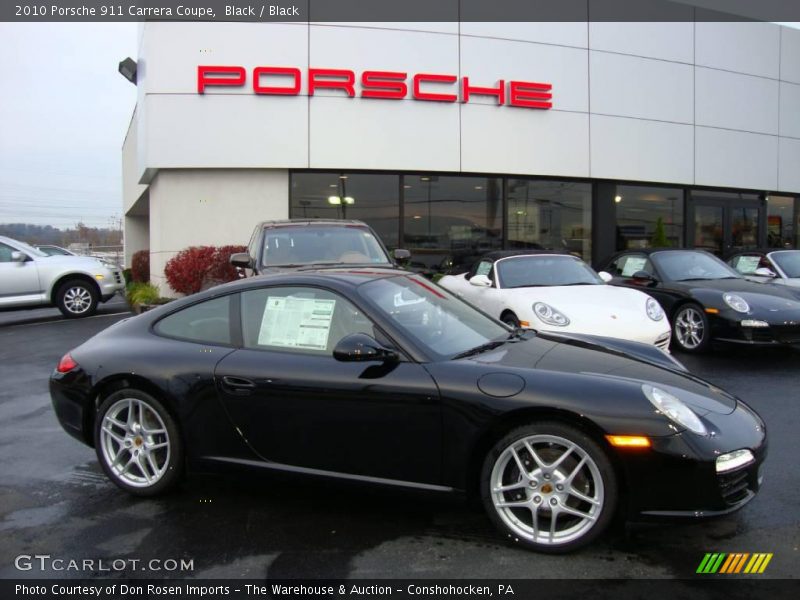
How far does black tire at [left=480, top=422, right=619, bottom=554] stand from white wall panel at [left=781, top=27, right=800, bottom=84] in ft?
57.0

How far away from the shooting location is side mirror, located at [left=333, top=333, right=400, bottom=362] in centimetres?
314

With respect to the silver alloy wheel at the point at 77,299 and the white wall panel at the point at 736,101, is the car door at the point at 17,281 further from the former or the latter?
the white wall panel at the point at 736,101

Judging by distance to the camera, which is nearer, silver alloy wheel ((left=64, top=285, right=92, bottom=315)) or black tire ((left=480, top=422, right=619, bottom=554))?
black tire ((left=480, top=422, right=619, bottom=554))

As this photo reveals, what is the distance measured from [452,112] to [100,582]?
38.2 feet

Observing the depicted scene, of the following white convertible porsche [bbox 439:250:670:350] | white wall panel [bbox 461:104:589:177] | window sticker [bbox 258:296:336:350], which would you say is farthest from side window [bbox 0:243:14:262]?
window sticker [bbox 258:296:336:350]

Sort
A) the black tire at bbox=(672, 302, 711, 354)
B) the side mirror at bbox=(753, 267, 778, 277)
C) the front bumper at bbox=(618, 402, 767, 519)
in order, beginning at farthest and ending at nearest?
the side mirror at bbox=(753, 267, 778, 277), the black tire at bbox=(672, 302, 711, 354), the front bumper at bbox=(618, 402, 767, 519)

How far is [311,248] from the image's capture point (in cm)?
733

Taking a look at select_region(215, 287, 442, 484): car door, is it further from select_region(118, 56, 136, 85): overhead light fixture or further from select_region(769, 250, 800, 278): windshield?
select_region(118, 56, 136, 85): overhead light fixture

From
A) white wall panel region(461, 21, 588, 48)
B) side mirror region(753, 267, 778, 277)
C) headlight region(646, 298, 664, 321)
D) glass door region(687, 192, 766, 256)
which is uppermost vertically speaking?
white wall panel region(461, 21, 588, 48)

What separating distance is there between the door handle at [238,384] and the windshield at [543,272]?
4876 millimetres

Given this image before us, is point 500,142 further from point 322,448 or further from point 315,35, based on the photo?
point 322,448

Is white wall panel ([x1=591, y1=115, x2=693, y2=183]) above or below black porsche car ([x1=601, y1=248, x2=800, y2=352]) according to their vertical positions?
above

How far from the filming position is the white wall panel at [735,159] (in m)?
15.2

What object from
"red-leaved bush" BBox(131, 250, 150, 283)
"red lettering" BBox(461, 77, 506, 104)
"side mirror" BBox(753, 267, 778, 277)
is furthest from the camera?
"red-leaved bush" BBox(131, 250, 150, 283)
